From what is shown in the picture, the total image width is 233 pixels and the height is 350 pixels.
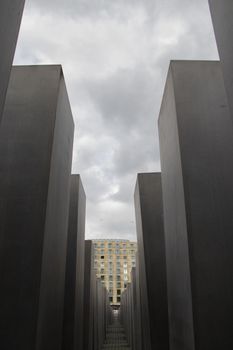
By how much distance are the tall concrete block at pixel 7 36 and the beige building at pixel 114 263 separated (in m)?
78.3

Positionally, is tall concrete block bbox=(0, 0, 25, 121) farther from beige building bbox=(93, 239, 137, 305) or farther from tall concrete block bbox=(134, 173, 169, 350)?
beige building bbox=(93, 239, 137, 305)

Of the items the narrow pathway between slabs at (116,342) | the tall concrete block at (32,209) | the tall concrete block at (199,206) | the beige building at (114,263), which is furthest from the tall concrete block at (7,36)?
the beige building at (114,263)

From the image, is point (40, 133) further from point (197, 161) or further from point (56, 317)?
point (56, 317)

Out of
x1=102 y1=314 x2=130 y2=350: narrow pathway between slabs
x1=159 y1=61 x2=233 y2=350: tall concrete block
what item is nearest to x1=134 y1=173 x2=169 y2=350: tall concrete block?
x1=159 y1=61 x2=233 y2=350: tall concrete block

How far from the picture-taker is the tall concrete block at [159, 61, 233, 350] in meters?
4.57

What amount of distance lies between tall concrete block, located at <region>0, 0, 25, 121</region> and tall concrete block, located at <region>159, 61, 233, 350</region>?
3.09 m

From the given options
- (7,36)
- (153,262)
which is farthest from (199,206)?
(153,262)

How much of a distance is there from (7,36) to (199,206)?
3598 millimetres

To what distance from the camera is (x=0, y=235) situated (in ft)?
16.9

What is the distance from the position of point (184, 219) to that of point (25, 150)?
9.90 feet

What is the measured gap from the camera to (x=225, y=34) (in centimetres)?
370

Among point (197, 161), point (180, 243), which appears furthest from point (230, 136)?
point (180, 243)

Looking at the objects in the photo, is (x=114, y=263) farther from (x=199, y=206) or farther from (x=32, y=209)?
(x=199, y=206)

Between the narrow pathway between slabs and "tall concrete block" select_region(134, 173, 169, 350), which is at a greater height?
"tall concrete block" select_region(134, 173, 169, 350)
